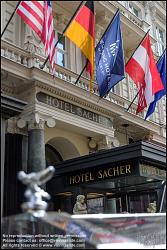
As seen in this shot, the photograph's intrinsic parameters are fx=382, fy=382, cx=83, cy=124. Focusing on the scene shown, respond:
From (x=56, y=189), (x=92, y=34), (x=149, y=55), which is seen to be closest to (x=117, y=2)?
(x=149, y=55)

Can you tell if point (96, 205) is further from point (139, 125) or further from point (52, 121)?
point (139, 125)

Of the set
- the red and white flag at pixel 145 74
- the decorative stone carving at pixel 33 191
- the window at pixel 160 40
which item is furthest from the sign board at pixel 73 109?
the window at pixel 160 40

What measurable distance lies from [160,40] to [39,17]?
1479 cm

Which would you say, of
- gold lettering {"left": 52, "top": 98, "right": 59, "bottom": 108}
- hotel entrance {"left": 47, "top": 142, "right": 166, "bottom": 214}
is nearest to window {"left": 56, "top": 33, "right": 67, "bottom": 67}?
gold lettering {"left": 52, "top": 98, "right": 59, "bottom": 108}

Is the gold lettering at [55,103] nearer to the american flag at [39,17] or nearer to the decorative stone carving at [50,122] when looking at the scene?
the decorative stone carving at [50,122]

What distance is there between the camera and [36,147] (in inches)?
424

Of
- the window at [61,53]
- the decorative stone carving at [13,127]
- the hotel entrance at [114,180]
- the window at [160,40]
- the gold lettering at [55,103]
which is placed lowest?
the hotel entrance at [114,180]

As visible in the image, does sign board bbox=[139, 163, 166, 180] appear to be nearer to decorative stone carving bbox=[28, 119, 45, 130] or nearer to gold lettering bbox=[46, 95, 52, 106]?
decorative stone carving bbox=[28, 119, 45, 130]

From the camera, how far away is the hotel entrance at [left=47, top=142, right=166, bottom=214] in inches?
401

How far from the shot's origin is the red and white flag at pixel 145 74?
11971 mm

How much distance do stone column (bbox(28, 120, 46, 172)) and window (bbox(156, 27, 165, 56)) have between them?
1286 cm

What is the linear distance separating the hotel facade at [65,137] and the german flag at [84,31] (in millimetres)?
1421

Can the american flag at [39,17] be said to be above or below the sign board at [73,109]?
above

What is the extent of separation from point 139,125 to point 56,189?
198 inches
